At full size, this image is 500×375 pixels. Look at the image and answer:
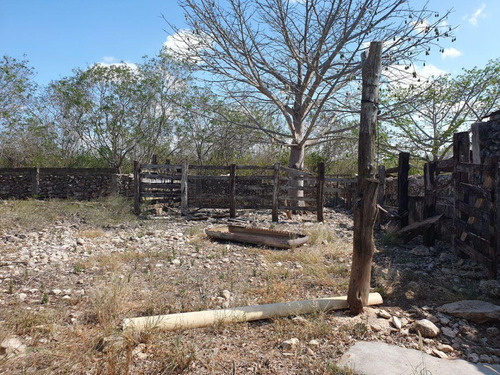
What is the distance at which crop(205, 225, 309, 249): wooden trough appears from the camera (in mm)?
6789

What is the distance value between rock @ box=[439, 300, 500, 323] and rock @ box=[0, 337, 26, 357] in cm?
425

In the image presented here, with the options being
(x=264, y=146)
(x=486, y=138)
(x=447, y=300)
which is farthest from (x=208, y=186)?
(x=447, y=300)

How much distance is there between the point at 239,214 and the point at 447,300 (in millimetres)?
7915

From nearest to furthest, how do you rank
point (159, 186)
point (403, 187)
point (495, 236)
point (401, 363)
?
point (401, 363), point (495, 236), point (403, 187), point (159, 186)

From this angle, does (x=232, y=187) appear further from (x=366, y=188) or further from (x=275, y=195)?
(x=366, y=188)

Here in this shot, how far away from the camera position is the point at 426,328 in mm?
3461

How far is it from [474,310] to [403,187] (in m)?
4.92

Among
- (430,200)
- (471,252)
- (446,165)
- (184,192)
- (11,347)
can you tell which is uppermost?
(446,165)

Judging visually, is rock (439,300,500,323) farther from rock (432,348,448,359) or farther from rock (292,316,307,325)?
rock (292,316,307,325)

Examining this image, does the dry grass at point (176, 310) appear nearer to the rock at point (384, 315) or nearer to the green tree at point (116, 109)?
the rock at point (384, 315)

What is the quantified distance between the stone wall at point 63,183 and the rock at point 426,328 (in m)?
13.8

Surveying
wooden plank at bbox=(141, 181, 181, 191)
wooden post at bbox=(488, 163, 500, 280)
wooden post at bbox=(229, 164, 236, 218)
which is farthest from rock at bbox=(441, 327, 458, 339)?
wooden plank at bbox=(141, 181, 181, 191)

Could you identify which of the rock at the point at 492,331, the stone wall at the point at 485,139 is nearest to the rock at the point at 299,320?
the rock at the point at 492,331

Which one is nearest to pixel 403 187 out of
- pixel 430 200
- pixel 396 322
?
pixel 430 200
